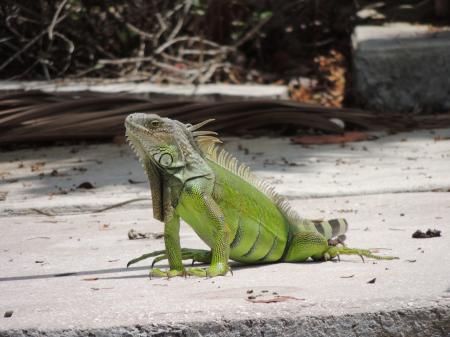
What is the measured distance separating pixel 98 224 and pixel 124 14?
217 inches

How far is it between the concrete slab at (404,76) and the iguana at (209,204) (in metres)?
5.31

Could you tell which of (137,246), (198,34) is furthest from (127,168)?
(198,34)

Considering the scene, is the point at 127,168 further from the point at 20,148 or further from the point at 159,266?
the point at 159,266

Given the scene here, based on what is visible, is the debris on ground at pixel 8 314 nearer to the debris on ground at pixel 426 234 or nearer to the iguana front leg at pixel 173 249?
the iguana front leg at pixel 173 249

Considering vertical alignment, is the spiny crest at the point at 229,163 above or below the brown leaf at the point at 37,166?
above

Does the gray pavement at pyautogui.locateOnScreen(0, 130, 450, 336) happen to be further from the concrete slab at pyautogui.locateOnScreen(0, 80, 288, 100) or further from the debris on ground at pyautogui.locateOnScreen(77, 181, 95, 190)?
the concrete slab at pyautogui.locateOnScreen(0, 80, 288, 100)

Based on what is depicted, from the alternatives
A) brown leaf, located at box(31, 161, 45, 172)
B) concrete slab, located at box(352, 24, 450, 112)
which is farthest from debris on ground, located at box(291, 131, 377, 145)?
brown leaf, located at box(31, 161, 45, 172)

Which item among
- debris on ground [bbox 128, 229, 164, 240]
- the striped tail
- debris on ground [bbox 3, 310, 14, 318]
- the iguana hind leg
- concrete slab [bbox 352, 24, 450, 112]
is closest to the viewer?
debris on ground [bbox 3, 310, 14, 318]

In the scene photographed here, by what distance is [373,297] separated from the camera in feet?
10.8

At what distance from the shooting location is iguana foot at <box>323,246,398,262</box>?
3994 mm

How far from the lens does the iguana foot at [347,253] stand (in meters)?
3.99

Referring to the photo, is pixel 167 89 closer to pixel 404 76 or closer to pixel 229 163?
pixel 404 76

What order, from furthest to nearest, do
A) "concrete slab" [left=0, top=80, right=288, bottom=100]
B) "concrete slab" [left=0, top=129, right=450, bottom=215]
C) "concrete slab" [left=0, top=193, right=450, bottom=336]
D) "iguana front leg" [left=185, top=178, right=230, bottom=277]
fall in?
"concrete slab" [left=0, top=80, right=288, bottom=100], "concrete slab" [left=0, top=129, right=450, bottom=215], "iguana front leg" [left=185, top=178, right=230, bottom=277], "concrete slab" [left=0, top=193, right=450, bottom=336]

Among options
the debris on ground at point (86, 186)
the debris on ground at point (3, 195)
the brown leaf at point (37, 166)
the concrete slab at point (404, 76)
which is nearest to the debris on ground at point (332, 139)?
the concrete slab at point (404, 76)
